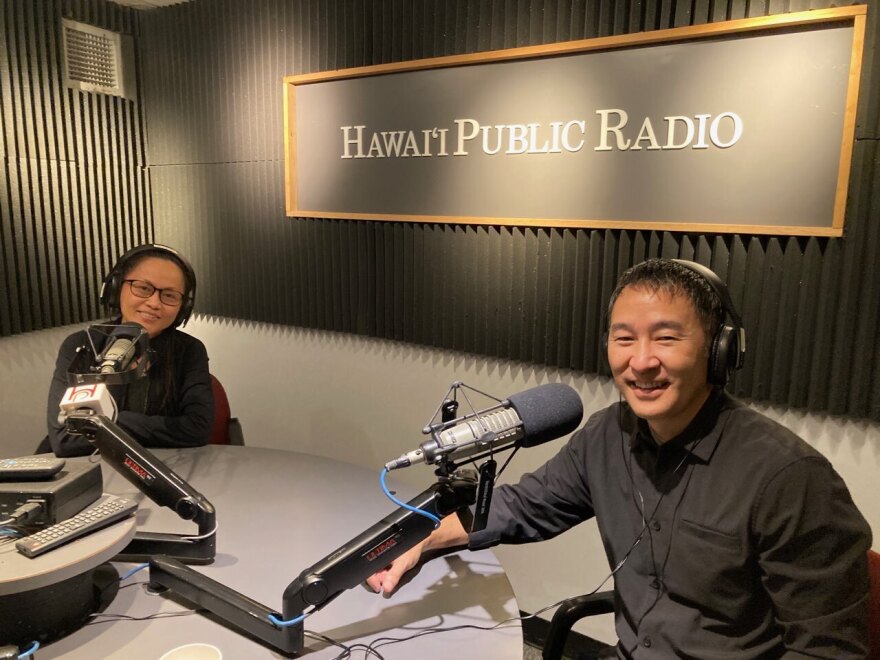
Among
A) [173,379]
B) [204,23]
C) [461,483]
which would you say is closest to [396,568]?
[461,483]

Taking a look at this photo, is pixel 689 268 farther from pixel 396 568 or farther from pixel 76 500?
pixel 76 500

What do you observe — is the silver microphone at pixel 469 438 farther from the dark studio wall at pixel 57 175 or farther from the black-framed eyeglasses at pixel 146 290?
the dark studio wall at pixel 57 175

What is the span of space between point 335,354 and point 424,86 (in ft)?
4.84

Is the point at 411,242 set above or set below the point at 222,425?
above

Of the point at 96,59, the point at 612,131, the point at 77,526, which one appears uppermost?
the point at 96,59

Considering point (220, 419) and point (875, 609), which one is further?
point (220, 419)

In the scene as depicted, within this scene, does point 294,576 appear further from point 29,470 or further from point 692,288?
point 692,288

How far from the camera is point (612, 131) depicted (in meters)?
2.52

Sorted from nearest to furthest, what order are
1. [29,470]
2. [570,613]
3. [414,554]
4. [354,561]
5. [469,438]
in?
[469,438] → [354,561] → [29,470] → [414,554] → [570,613]

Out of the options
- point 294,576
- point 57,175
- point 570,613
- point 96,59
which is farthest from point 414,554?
point 96,59

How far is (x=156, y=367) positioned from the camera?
8.59ft

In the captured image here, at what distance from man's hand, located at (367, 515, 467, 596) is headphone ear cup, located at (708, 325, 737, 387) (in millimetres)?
720

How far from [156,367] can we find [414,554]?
5.03 feet

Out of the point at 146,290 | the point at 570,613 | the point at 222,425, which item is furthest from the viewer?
the point at 222,425
